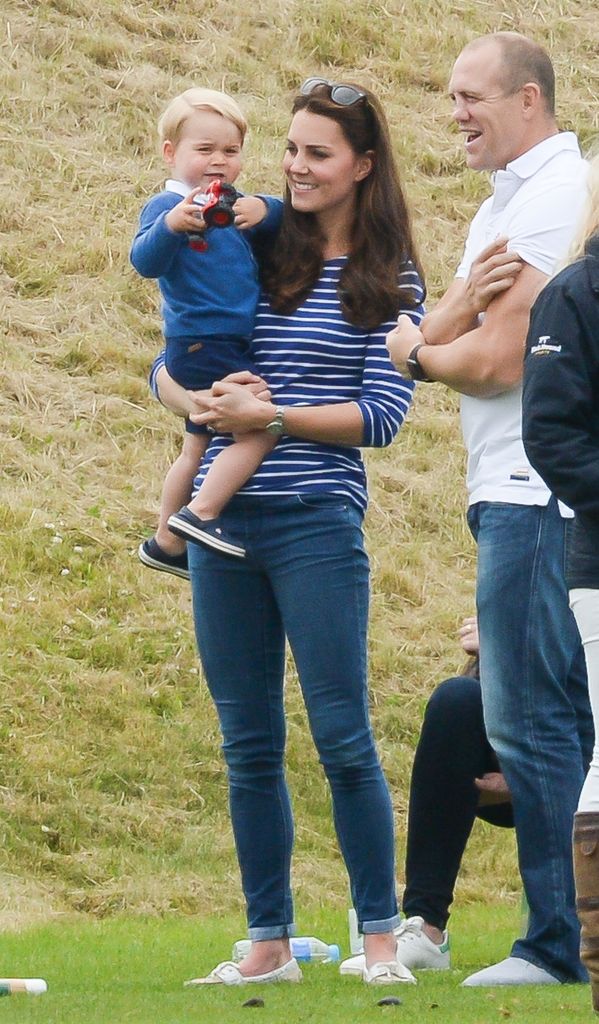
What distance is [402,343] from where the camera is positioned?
437 centimetres

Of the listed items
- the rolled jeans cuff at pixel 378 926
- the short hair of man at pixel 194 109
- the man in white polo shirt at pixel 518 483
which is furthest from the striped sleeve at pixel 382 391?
the rolled jeans cuff at pixel 378 926

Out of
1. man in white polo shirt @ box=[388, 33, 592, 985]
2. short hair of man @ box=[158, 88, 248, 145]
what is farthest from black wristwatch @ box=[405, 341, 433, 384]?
short hair of man @ box=[158, 88, 248, 145]

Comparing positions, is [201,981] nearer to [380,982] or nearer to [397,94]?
[380,982]

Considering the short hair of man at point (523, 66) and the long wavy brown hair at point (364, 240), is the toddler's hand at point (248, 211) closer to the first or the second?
the long wavy brown hair at point (364, 240)

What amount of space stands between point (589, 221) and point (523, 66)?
82 centimetres

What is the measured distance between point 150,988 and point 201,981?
131 mm

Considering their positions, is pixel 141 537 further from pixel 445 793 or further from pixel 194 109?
pixel 194 109

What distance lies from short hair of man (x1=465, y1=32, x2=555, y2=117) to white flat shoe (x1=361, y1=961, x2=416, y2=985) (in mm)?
2146

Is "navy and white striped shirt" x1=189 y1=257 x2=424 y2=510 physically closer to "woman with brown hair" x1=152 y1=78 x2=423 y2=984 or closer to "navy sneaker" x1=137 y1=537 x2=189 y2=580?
"woman with brown hair" x1=152 y1=78 x2=423 y2=984

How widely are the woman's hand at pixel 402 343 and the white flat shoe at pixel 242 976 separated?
1.51m

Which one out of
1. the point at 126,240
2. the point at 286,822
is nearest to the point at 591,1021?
the point at 286,822

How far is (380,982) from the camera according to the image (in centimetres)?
432

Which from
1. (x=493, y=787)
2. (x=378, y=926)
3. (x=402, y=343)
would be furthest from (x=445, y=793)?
(x=402, y=343)

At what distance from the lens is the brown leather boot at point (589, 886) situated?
3.54 metres
